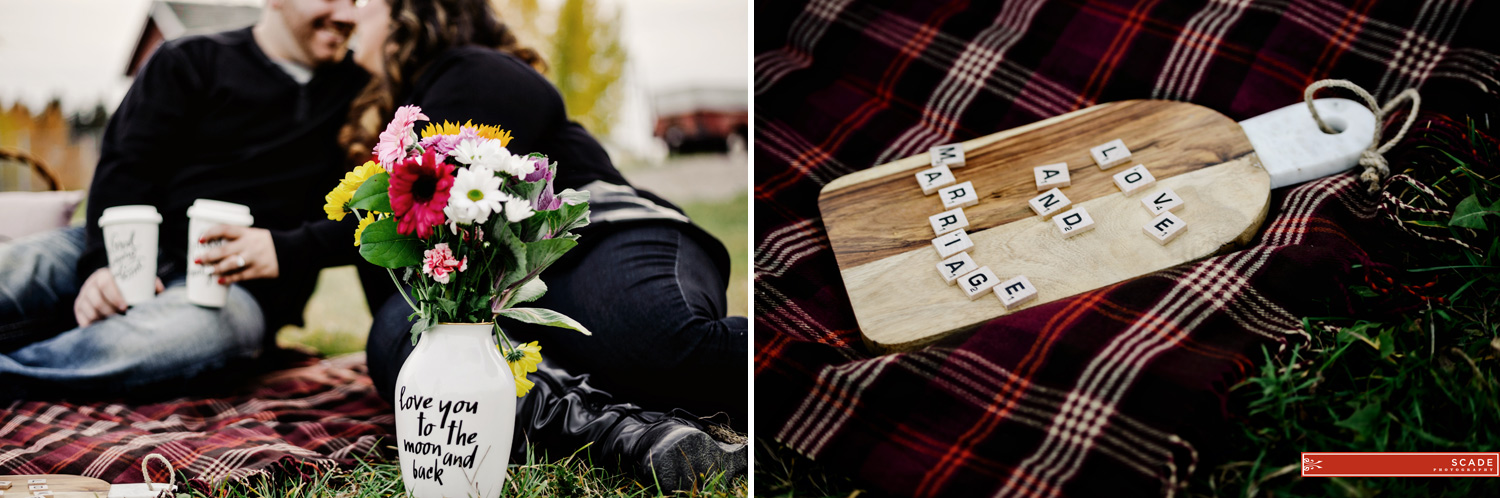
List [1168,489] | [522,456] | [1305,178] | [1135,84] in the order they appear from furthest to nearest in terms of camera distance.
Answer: [1135,84] → [1305,178] → [522,456] → [1168,489]

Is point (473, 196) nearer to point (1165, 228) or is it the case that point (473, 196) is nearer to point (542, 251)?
point (542, 251)

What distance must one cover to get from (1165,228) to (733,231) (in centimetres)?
62

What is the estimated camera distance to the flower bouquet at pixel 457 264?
85cm

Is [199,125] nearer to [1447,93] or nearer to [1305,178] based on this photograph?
[1305,178]

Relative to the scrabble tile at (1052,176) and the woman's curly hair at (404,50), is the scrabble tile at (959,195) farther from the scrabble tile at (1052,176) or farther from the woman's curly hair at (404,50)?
the woman's curly hair at (404,50)

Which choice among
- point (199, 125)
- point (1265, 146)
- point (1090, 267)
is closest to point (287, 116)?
point (199, 125)

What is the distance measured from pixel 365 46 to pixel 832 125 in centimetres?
79

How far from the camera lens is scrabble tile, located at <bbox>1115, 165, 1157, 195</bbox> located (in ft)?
3.97

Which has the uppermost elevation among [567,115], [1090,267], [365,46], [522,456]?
[365,46]

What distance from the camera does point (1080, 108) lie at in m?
1.43

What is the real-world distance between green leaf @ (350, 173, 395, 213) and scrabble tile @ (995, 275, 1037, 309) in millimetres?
779

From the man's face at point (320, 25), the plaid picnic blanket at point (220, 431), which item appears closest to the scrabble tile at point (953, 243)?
the plaid picnic blanket at point (220, 431)

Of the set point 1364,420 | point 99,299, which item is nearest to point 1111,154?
point 1364,420

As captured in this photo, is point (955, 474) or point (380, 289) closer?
point (955, 474)
